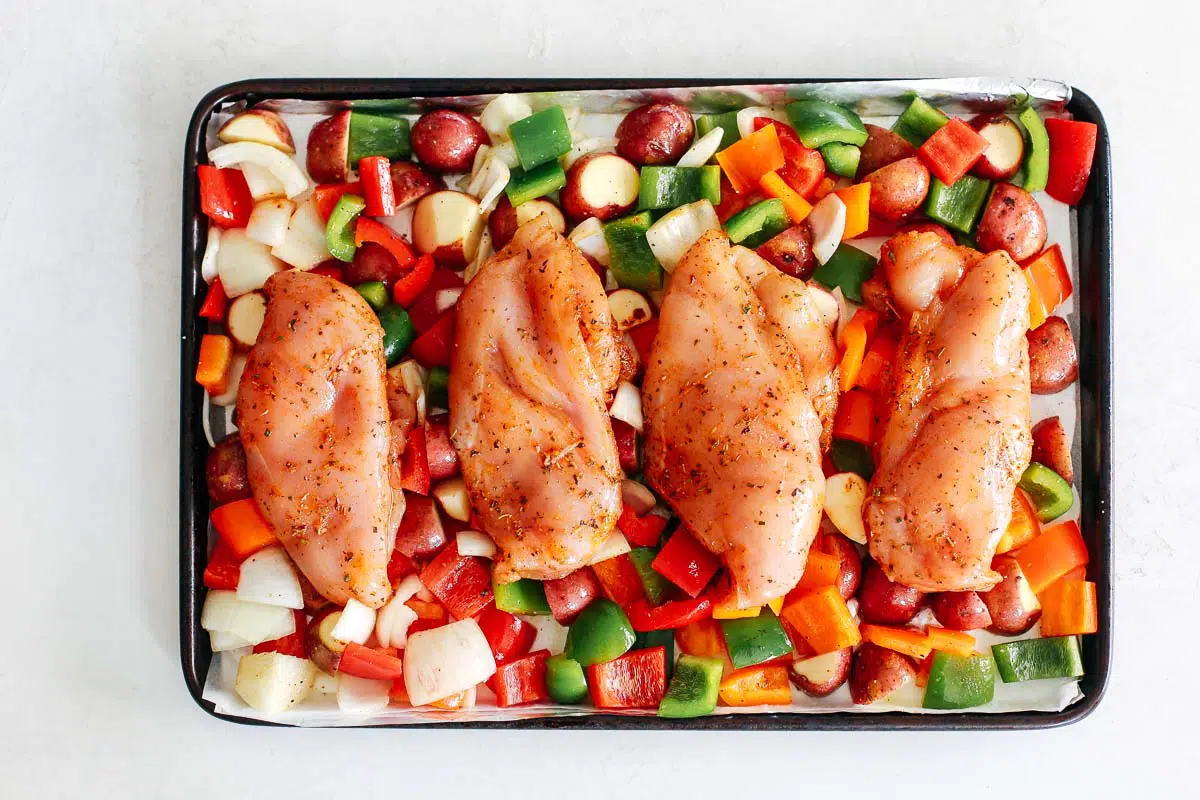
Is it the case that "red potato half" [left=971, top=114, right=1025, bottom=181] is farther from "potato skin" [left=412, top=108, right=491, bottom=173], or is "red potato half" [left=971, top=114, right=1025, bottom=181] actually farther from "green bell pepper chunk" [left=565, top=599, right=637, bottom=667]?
"green bell pepper chunk" [left=565, top=599, right=637, bottom=667]

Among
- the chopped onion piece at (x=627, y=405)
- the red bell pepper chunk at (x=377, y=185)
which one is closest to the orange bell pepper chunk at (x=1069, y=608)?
the chopped onion piece at (x=627, y=405)

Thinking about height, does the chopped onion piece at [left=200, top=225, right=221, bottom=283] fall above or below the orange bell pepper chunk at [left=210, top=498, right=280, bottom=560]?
above

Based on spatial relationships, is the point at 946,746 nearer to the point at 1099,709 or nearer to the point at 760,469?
the point at 1099,709

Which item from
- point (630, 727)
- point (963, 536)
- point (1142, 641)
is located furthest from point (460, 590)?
point (1142, 641)

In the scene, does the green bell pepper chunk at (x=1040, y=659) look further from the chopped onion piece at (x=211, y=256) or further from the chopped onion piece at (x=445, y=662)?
the chopped onion piece at (x=211, y=256)

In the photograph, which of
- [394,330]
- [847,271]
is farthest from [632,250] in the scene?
[394,330]

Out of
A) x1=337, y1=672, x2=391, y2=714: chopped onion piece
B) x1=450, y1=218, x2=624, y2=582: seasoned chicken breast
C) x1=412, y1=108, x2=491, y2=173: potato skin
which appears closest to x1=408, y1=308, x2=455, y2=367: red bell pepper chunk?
x1=450, y1=218, x2=624, y2=582: seasoned chicken breast
